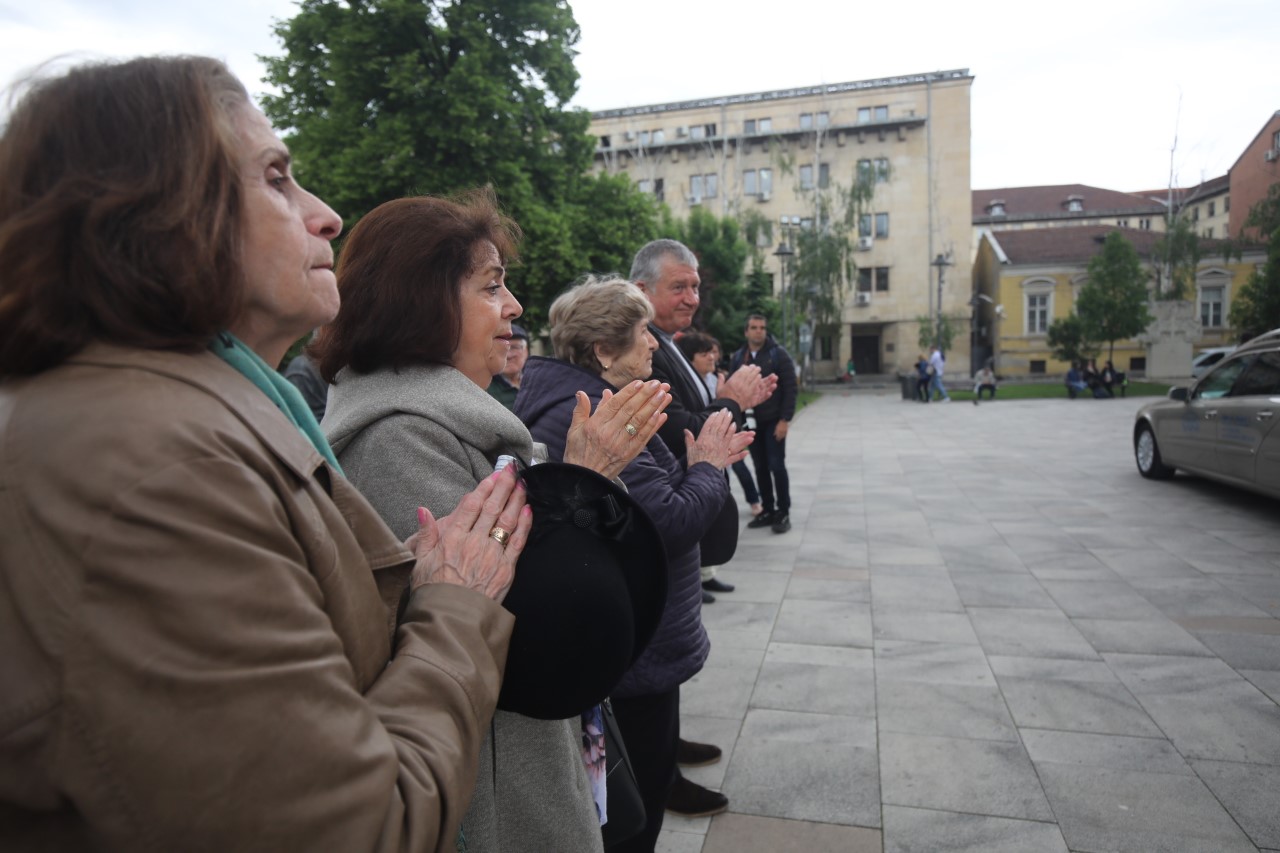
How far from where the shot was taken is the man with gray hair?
329 centimetres

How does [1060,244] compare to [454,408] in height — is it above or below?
above

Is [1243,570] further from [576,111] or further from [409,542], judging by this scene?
[576,111]

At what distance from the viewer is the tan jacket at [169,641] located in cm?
81

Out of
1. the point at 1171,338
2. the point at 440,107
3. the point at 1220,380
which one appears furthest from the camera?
the point at 1171,338

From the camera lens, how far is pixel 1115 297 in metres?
36.3

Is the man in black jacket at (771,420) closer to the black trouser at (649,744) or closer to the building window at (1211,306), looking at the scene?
the black trouser at (649,744)

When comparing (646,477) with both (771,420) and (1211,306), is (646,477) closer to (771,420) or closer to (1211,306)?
(771,420)

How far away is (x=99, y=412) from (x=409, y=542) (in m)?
0.59

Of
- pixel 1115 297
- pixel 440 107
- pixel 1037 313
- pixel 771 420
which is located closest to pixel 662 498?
pixel 771 420

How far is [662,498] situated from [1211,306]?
5796 cm

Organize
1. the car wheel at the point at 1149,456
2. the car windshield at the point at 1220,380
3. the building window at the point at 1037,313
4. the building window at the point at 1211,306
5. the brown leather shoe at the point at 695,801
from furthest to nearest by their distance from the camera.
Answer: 1. the building window at the point at 1037,313
2. the building window at the point at 1211,306
3. the car wheel at the point at 1149,456
4. the car windshield at the point at 1220,380
5. the brown leather shoe at the point at 695,801

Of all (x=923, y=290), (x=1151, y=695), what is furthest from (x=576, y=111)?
(x=923, y=290)

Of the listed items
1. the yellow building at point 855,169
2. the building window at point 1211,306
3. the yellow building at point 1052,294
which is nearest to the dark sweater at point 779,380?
the yellow building at point 855,169

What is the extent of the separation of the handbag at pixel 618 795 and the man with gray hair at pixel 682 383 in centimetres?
121
